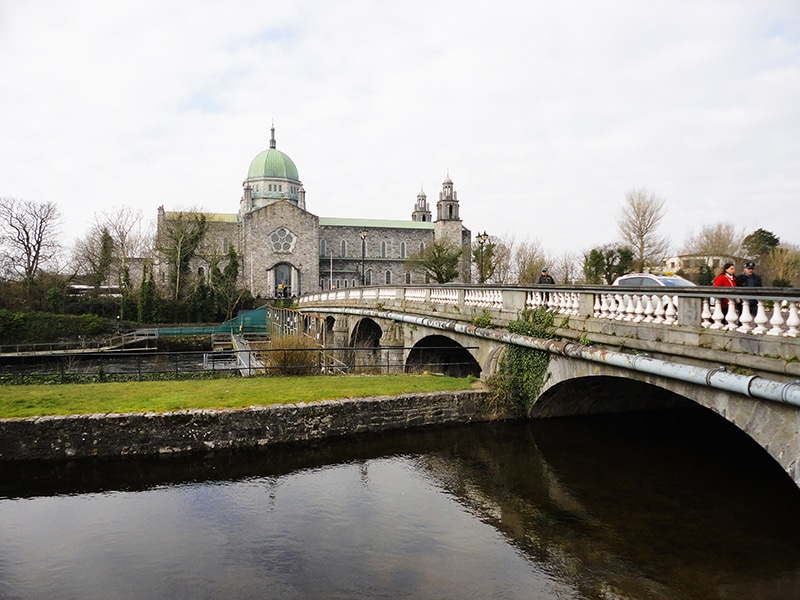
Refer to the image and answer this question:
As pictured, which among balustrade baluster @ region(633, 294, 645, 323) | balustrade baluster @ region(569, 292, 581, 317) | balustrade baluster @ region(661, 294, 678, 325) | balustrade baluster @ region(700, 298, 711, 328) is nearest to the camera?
balustrade baluster @ region(700, 298, 711, 328)

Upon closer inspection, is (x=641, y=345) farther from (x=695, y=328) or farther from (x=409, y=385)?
(x=409, y=385)

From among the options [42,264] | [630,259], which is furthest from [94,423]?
[42,264]

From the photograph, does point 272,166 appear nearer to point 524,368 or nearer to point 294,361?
point 294,361

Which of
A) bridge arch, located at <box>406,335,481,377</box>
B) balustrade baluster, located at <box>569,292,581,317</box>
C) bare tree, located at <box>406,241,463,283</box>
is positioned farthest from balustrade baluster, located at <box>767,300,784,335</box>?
bare tree, located at <box>406,241,463,283</box>

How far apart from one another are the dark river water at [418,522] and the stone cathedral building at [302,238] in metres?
54.5

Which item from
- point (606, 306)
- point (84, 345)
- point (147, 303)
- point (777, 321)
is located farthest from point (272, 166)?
point (777, 321)

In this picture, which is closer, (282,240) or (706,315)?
(706,315)

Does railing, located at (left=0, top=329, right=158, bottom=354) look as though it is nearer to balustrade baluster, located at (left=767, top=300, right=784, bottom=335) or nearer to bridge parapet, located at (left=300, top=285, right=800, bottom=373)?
bridge parapet, located at (left=300, top=285, right=800, bottom=373)

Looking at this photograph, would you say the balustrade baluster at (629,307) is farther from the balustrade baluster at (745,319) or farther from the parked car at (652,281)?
the parked car at (652,281)

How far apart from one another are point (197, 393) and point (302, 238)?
6092cm

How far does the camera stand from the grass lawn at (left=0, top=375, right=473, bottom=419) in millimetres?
11656

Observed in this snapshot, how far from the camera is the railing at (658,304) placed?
666 cm

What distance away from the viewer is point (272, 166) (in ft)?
269

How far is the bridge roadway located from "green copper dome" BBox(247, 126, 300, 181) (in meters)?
69.6
